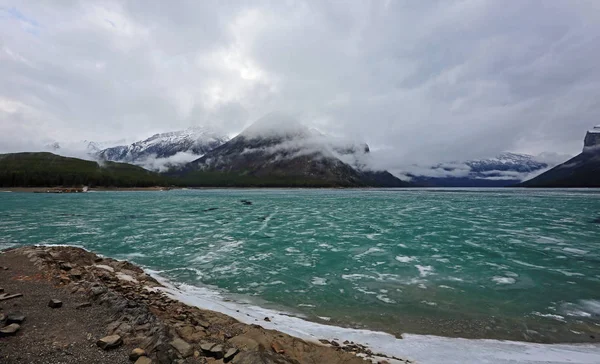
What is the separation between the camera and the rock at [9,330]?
721cm

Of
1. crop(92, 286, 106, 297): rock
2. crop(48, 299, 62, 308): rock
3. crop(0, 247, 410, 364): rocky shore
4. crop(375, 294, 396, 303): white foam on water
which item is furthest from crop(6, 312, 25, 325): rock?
crop(375, 294, 396, 303): white foam on water

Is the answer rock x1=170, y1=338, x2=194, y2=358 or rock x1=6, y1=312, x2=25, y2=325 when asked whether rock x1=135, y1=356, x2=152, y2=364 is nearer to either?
rock x1=170, y1=338, x2=194, y2=358

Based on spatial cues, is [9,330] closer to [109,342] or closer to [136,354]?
[109,342]

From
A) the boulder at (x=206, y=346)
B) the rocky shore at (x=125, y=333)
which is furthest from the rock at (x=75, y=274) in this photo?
the boulder at (x=206, y=346)

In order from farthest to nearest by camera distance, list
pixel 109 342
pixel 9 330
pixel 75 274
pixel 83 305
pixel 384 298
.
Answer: pixel 384 298
pixel 75 274
pixel 83 305
pixel 9 330
pixel 109 342

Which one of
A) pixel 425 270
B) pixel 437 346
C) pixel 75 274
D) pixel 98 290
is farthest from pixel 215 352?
pixel 425 270

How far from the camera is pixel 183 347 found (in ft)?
24.4

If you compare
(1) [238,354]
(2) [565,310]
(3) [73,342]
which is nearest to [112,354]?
(3) [73,342]

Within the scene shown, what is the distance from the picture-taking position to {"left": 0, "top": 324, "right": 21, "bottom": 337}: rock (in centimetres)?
721

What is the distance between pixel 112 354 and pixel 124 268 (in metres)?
12.5

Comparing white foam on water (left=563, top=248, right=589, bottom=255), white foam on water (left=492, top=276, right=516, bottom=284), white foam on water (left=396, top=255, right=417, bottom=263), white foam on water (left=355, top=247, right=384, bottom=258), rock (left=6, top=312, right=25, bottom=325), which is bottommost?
white foam on water (left=492, top=276, right=516, bottom=284)

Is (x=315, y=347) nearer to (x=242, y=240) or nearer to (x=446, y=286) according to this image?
(x=446, y=286)

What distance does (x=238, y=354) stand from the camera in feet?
24.2

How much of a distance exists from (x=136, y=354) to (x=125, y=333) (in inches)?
54.5
